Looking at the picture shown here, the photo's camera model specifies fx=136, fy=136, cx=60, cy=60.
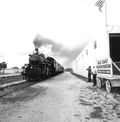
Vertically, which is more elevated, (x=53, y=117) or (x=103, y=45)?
(x=103, y=45)

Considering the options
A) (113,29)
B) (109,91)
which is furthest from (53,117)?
(113,29)

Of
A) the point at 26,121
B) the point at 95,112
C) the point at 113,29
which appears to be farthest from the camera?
the point at 113,29

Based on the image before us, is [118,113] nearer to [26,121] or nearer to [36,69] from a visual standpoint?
[26,121]

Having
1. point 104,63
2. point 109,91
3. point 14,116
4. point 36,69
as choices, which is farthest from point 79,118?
point 36,69

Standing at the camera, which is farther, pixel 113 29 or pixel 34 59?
pixel 34 59

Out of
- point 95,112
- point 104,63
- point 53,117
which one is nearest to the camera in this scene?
point 53,117

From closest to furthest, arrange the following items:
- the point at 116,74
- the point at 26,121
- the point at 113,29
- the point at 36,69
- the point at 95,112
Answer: the point at 26,121 < the point at 95,112 < the point at 116,74 < the point at 113,29 < the point at 36,69

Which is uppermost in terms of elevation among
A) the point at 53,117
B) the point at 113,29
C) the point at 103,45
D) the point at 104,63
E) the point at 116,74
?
the point at 113,29

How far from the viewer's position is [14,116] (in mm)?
4227

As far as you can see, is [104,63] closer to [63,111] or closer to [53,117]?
[63,111]

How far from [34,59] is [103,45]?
869 centimetres

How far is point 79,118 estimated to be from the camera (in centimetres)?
401

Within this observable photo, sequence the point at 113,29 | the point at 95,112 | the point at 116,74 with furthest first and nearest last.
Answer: the point at 113,29
the point at 116,74
the point at 95,112

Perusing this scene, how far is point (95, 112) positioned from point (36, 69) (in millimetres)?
12422
